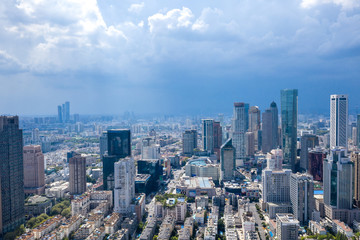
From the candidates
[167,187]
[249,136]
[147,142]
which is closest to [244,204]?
[167,187]

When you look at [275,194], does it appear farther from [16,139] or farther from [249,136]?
[249,136]

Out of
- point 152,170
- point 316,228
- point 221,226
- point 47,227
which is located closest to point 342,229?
point 316,228

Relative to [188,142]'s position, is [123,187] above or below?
below

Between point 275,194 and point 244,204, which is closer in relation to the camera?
point 244,204

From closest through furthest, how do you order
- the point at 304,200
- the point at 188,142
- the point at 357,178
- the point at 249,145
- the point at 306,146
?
the point at 304,200, the point at 357,178, the point at 306,146, the point at 249,145, the point at 188,142

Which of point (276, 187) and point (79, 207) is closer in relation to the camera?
point (79, 207)

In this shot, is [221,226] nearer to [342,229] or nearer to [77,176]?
[342,229]

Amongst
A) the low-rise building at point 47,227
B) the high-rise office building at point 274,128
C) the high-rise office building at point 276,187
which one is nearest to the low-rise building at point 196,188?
the high-rise office building at point 276,187

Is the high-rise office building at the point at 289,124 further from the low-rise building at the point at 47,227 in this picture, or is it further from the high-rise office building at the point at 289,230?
the low-rise building at the point at 47,227
